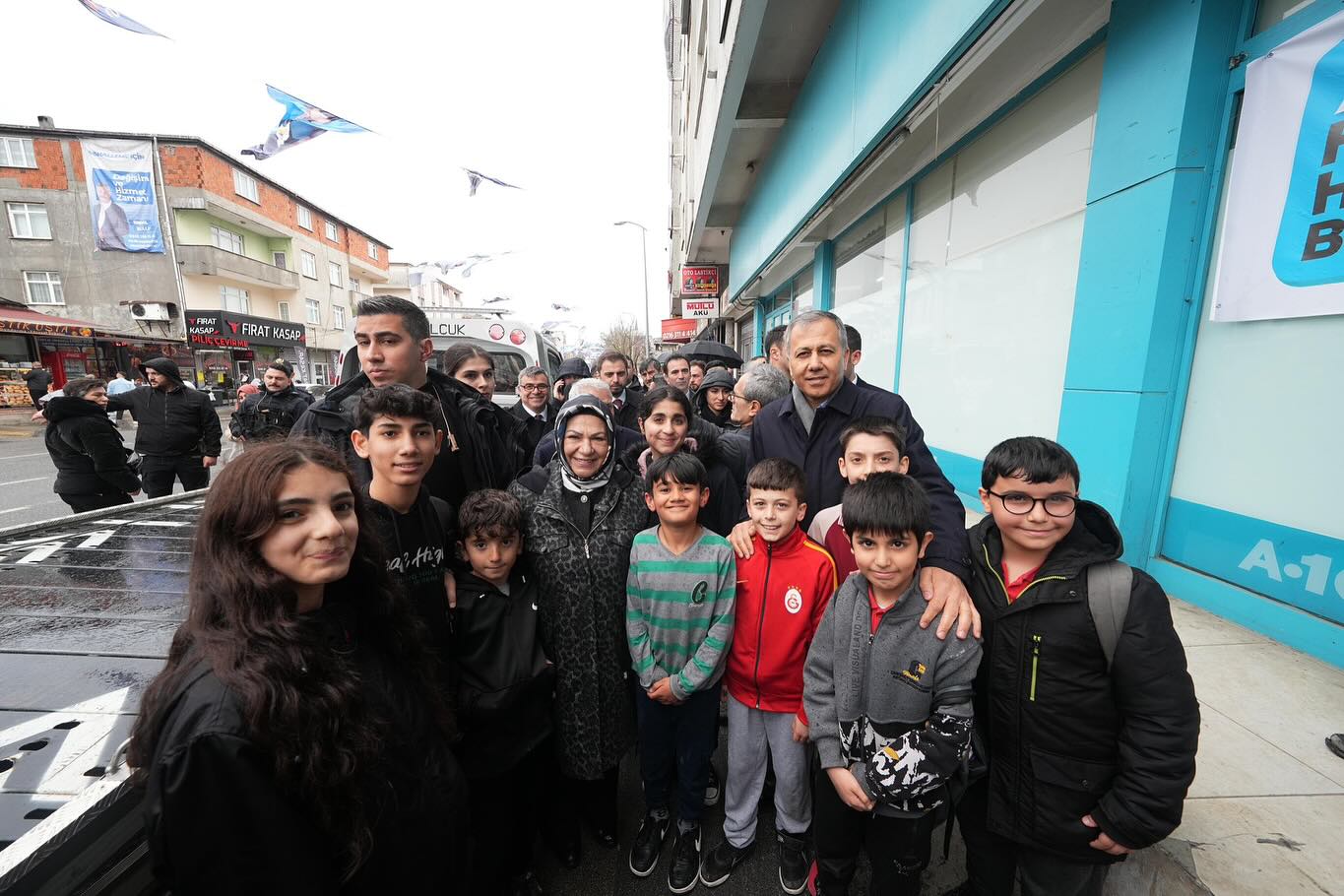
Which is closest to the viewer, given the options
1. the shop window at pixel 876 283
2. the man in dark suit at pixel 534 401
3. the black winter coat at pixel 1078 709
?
the black winter coat at pixel 1078 709

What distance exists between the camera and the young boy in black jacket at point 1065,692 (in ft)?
4.23

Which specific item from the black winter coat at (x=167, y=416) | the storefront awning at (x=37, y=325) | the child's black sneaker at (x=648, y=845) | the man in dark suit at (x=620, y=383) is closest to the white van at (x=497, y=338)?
the man in dark suit at (x=620, y=383)

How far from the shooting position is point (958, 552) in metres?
1.71

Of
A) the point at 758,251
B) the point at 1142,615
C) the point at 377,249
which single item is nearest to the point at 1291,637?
the point at 1142,615

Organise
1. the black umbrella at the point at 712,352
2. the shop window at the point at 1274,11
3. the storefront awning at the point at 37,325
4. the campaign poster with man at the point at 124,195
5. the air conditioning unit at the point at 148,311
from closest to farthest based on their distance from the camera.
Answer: the shop window at the point at 1274,11 → the black umbrella at the point at 712,352 → the storefront awning at the point at 37,325 → the campaign poster with man at the point at 124,195 → the air conditioning unit at the point at 148,311

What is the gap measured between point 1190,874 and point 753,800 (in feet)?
4.32

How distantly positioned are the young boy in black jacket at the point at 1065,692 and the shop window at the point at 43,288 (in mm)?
34041

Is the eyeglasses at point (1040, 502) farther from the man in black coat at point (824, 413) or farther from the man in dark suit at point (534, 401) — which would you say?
the man in dark suit at point (534, 401)

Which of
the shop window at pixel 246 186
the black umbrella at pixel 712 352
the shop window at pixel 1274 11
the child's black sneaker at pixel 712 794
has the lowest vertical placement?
the child's black sneaker at pixel 712 794

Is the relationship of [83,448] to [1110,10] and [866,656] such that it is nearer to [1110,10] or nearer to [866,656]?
[866,656]

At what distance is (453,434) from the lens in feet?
8.48

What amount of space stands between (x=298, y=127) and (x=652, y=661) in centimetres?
857

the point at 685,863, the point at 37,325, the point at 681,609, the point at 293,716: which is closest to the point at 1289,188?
the point at 681,609

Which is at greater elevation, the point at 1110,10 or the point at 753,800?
the point at 1110,10
